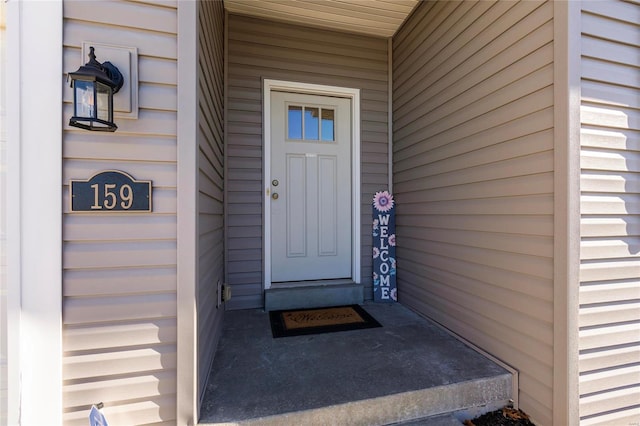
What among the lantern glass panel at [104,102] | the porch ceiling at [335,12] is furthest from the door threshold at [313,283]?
the porch ceiling at [335,12]

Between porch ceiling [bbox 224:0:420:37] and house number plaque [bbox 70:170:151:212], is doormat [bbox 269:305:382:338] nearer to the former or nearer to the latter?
house number plaque [bbox 70:170:151:212]

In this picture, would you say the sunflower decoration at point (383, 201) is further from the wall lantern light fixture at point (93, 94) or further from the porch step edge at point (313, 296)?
the wall lantern light fixture at point (93, 94)

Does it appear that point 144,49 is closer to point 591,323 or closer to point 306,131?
point 306,131

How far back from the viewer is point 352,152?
9.46 ft

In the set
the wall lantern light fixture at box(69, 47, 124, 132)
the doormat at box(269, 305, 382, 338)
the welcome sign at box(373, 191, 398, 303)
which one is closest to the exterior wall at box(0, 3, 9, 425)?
the wall lantern light fixture at box(69, 47, 124, 132)

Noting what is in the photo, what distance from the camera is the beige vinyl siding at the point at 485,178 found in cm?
147

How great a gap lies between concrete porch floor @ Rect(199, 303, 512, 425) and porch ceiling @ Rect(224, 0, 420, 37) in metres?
2.63

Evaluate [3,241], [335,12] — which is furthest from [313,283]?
[335,12]

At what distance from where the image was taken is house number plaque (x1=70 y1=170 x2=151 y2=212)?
45.9 inches

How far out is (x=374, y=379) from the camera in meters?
1.55

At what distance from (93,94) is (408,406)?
1907 mm

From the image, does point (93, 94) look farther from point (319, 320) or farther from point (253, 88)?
point (319, 320)

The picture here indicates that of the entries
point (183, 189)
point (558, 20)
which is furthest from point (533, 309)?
point (183, 189)

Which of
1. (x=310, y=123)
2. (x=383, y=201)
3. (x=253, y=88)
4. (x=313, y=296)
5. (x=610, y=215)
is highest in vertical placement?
(x=253, y=88)
